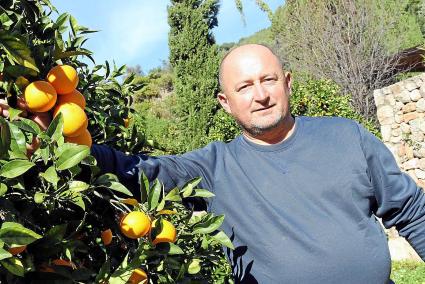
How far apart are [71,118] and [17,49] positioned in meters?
0.15

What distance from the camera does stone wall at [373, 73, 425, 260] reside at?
7215 millimetres

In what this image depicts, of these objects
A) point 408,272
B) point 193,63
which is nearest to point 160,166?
point 408,272

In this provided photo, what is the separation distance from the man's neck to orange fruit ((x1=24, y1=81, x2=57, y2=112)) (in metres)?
0.85

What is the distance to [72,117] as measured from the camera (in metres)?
0.97

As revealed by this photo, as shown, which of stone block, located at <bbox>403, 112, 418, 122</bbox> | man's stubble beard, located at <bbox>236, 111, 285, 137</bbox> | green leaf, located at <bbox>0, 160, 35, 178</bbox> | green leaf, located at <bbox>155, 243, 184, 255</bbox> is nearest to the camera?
green leaf, located at <bbox>0, 160, 35, 178</bbox>

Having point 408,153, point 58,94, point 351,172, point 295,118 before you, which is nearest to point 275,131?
point 295,118

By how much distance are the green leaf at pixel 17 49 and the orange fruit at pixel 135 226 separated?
0.37 metres

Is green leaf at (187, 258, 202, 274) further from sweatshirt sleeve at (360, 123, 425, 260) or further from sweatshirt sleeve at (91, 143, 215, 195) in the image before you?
sweatshirt sleeve at (360, 123, 425, 260)

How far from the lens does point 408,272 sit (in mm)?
5207

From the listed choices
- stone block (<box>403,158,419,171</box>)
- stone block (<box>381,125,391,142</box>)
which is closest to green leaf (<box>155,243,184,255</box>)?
stone block (<box>403,158,419,171</box>)

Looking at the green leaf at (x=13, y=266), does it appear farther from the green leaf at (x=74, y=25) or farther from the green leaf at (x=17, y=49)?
the green leaf at (x=74, y=25)

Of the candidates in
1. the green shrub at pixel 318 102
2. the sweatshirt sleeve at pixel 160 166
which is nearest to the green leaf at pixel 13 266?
the sweatshirt sleeve at pixel 160 166

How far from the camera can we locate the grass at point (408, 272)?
4.80 meters

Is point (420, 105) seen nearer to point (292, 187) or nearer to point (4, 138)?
point (292, 187)
